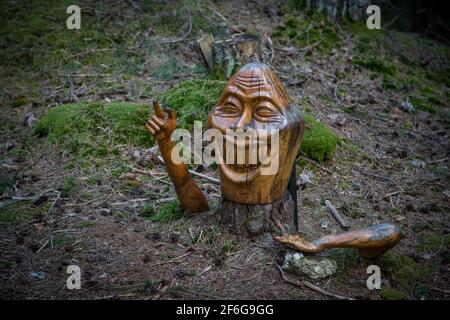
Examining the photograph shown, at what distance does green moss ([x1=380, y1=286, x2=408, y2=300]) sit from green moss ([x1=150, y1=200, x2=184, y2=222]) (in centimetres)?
177

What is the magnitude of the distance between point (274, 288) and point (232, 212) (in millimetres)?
721

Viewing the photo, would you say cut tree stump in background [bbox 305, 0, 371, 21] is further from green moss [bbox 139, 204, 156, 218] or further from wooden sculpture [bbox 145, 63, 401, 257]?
green moss [bbox 139, 204, 156, 218]

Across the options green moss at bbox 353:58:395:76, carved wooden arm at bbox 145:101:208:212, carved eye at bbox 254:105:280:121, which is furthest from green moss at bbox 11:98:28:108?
green moss at bbox 353:58:395:76

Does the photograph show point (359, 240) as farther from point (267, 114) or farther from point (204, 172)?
point (204, 172)

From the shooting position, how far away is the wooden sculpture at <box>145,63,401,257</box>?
141 inches

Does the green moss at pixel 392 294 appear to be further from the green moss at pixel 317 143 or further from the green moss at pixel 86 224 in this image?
the green moss at pixel 86 224

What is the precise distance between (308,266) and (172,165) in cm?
131

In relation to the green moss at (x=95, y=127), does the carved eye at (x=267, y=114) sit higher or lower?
higher

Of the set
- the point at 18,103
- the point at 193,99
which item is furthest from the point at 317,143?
the point at 18,103

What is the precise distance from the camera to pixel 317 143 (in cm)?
555

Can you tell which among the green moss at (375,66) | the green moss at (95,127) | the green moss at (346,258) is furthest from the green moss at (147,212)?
the green moss at (375,66)

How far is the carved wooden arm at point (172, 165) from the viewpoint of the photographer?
3750 mm

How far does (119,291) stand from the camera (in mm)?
3436

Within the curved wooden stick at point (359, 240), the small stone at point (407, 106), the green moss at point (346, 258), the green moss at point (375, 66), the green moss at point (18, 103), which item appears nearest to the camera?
the curved wooden stick at point (359, 240)
